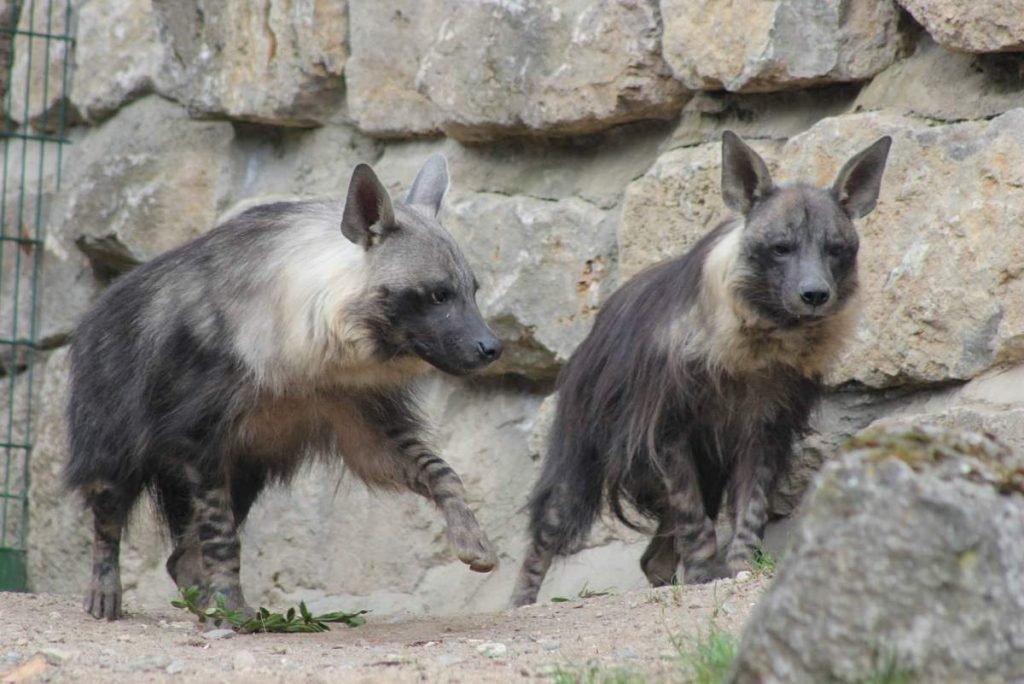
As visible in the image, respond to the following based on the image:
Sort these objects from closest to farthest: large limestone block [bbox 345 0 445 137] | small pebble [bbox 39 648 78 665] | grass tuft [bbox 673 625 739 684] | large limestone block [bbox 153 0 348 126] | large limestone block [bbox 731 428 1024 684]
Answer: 1. large limestone block [bbox 731 428 1024 684]
2. grass tuft [bbox 673 625 739 684]
3. small pebble [bbox 39 648 78 665]
4. large limestone block [bbox 345 0 445 137]
5. large limestone block [bbox 153 0 348 126]

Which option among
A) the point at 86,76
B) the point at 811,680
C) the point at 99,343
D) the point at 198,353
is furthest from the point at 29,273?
the point at 811,680

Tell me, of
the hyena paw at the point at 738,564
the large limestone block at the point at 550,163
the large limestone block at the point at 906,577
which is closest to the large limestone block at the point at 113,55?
the large limestone block at the point at 550,163

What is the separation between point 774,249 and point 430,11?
181 centimetres

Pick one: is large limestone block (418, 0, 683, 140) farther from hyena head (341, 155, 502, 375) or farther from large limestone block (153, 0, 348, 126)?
hyena head (341, 155, 502, 375)

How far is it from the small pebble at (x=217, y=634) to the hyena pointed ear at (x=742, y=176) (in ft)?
6.30

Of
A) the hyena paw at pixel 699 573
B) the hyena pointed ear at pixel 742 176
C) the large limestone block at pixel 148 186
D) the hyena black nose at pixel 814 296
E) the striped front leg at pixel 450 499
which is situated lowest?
the hyena paw at pixel 699 573

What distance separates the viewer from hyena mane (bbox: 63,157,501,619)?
471cm

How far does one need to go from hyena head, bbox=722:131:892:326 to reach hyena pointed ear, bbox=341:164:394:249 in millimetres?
1014

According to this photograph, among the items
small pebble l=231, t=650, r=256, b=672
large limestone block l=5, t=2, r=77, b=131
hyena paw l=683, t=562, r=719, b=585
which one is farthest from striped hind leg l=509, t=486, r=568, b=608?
large limestone block l=5, t=2, r=77, b=131

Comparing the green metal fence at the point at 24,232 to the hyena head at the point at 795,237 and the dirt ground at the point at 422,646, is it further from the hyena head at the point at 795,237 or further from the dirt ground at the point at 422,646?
the hyena head at the point at 795,237

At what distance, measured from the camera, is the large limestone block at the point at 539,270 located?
574 centimetres

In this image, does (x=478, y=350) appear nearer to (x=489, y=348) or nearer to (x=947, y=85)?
(x=489, y=348)

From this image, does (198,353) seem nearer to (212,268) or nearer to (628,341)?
(212,268)

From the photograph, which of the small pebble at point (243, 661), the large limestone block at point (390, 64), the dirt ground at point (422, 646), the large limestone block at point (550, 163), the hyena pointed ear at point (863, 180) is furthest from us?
the large limestone block at point (390, 64)
